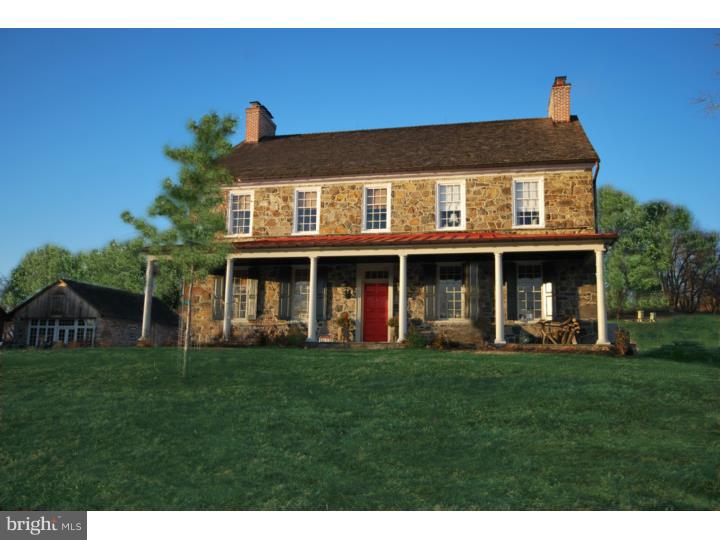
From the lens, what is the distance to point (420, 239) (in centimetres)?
1878

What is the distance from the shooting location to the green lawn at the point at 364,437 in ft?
23.6

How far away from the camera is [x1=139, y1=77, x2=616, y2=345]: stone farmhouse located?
19.3 metres

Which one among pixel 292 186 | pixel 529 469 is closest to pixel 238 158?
pixel 292 186

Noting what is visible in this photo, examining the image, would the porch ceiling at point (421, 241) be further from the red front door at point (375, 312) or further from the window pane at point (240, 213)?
the red front door at point (375, 312)

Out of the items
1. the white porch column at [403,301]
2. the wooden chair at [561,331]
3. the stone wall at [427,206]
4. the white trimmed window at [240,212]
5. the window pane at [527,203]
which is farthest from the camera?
the white trimmed window at [240,212]

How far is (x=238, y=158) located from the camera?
24266mm

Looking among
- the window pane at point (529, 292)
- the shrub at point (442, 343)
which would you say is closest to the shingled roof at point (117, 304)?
the shrub at point (442, 343)

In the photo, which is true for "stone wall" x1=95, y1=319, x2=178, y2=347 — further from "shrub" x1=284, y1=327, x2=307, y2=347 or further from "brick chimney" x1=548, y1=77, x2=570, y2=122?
"brick chimney" x1=548, y1=77, x2=570, y2=122

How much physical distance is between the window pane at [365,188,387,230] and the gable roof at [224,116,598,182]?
0.75 m

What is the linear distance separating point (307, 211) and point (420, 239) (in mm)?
5169

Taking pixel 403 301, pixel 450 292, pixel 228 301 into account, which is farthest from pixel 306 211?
pixel 450 292

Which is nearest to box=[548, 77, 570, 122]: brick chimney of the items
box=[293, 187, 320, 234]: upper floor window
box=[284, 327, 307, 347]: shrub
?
box=[293, 187, 320, 234]: upper floor window

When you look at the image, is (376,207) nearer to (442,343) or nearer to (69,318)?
(442,343)

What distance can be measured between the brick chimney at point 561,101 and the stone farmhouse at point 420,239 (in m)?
0.04
